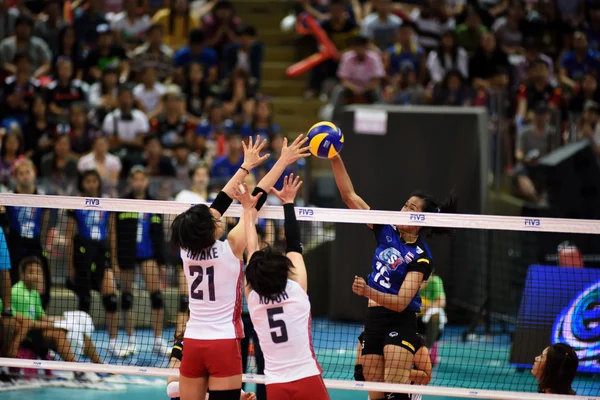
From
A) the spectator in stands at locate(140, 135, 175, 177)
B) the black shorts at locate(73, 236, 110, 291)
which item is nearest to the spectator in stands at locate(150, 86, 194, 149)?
the spectator in stands at locate(140, 135, 175, 177)

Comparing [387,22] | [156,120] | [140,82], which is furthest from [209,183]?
[387,22]

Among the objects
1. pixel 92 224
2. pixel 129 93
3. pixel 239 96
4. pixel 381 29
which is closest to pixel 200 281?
pixel 92 224

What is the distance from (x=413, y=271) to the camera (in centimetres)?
723

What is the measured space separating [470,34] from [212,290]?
13.5m

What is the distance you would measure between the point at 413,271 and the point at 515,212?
7.55 m

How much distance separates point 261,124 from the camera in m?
15.5

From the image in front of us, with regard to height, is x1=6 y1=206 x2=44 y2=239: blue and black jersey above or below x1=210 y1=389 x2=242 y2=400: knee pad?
above

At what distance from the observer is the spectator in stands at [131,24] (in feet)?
61.2

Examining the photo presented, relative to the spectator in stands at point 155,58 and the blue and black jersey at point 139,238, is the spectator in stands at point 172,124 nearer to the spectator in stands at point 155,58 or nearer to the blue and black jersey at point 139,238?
the spectator in stands at point 155,58

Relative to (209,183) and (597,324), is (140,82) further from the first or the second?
(597,324)

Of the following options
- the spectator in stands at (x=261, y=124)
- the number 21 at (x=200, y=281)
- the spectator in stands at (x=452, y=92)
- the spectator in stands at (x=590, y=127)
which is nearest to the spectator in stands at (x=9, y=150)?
the spectator in stands at (x=261, y=124)

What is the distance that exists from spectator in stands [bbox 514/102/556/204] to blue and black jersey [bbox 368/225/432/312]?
7691 millimetres

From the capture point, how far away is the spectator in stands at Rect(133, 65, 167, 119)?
54.2ft

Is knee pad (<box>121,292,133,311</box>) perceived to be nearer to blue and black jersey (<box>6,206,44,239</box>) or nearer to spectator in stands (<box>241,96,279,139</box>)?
blue and black jersey (<box>6,206,44,239</box>)
